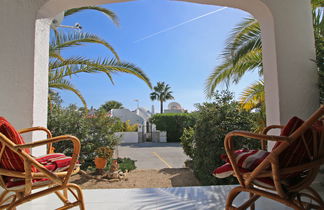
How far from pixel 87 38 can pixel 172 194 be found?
13.5ft

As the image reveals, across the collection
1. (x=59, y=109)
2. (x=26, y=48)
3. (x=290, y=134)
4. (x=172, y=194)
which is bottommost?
(x=172, y=194)

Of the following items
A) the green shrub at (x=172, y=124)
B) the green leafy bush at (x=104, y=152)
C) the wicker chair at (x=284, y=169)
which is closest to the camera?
the wicker chair at (x=284, y=169)

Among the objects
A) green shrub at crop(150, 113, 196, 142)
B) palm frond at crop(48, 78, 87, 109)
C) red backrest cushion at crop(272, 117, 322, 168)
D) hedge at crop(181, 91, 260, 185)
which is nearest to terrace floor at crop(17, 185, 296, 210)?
red backrest cushion at crop(272, 117, 322, 168)

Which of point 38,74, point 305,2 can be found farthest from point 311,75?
point 38,74

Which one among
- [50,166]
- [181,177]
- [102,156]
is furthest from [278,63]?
[102,156]

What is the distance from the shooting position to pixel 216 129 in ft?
14.0

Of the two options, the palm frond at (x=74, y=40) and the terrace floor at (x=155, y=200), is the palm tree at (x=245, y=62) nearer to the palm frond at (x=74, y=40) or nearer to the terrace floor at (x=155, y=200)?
the palm frond at (x=74, y=40)

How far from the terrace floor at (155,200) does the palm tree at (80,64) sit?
3117 mm

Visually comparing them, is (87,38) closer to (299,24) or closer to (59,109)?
(59,109)

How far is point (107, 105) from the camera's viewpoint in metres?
32.9

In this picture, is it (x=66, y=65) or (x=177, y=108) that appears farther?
(x=177, y=108)

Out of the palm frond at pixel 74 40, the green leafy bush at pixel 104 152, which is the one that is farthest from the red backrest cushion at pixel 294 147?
the green leafy bush at pixel 104 152

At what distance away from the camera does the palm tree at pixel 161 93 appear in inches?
1171

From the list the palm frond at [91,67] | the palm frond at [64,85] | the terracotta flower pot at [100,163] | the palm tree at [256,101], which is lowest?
the terracotta flower pot at [100,163]
